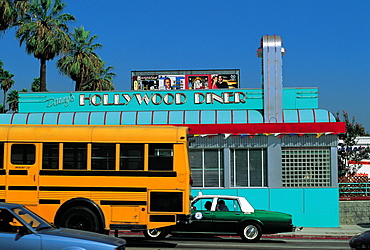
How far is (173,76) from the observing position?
151 feet

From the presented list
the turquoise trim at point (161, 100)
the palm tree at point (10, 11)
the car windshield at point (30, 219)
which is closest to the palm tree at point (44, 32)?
the palm tree at point (10, 11)

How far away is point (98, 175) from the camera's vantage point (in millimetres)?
13914

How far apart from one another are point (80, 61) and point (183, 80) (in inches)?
335

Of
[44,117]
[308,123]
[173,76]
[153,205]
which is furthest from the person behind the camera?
[173,76]

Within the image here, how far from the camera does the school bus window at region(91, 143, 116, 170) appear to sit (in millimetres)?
13961

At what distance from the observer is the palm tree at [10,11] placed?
104 feet

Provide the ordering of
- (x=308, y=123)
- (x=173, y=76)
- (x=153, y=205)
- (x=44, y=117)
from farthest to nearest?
(x=173, y=76), (x=44, y=117), (x=308, y=123), (x=153, y=205)

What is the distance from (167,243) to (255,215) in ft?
9.31

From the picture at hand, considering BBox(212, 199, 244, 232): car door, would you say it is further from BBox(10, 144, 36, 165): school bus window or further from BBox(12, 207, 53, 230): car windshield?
BBox(12, 207, 53, 230): car windshield

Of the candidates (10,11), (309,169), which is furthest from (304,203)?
(10,11)

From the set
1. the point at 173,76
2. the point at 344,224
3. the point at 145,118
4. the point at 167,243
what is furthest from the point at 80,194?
the point at 173,76

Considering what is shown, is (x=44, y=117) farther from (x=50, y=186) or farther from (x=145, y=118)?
(x=50, y=186)

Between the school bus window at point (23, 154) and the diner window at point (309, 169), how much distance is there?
465 inches

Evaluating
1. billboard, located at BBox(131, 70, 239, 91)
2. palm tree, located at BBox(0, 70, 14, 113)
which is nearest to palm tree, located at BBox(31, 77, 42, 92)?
palm tree, located at BBox(0, 70, 14, 113)
